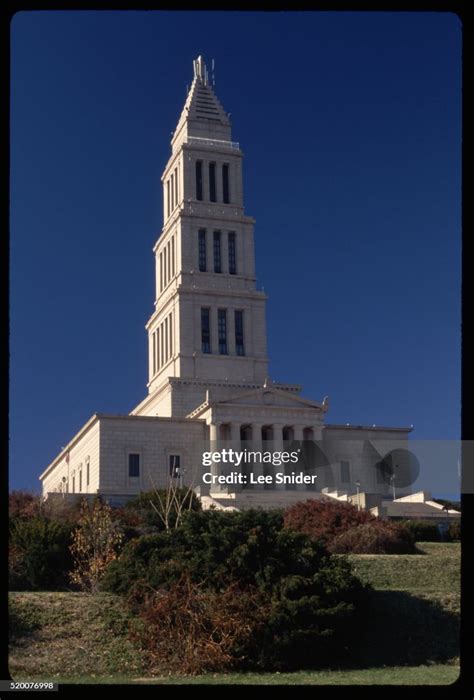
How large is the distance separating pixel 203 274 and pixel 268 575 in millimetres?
51822

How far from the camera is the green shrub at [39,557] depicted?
25.8m

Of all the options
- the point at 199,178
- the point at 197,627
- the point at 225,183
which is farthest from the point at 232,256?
the point at 197,627

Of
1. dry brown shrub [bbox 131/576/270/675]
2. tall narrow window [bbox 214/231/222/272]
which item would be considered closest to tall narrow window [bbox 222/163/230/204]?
tall narrow window [bbox 214/231/222/272]

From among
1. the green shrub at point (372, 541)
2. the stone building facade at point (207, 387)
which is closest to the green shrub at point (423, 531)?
the green shrub at point (372, 541)

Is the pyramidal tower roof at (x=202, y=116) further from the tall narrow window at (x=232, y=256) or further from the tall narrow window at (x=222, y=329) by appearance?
the tall narrow window at (x=222, y=329)

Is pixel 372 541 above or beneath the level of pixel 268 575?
beneath

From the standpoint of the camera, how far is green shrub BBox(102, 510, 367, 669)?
17891 mm

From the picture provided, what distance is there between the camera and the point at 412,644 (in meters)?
19.0

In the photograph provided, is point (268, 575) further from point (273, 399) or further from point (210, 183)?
point (210, 183)

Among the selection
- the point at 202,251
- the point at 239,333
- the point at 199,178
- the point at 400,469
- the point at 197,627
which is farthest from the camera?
the point at 199,178

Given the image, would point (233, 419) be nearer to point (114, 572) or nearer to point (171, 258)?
point (171, 258)

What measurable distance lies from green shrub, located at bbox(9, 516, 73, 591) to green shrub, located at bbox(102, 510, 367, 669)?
12.7ft

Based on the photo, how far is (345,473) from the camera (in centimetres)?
5738
